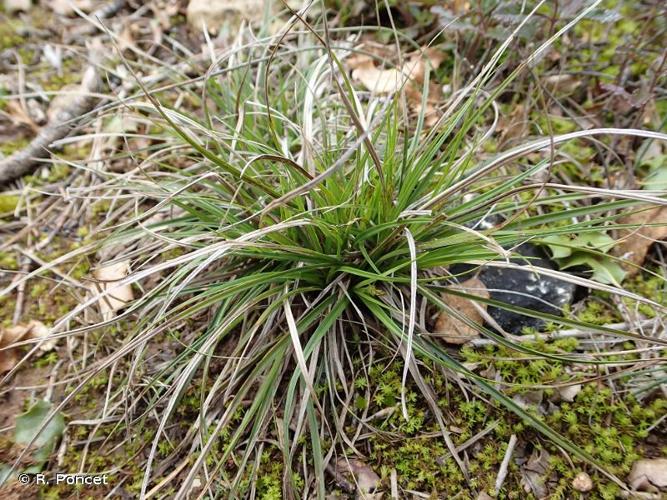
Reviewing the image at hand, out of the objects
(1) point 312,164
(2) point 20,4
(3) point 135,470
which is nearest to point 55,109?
(2) point 20,4

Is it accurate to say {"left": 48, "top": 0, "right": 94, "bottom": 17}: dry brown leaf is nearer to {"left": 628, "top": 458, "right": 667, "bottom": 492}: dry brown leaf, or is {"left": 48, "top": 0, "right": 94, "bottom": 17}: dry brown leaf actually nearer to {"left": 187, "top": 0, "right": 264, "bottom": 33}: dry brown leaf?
{"left": 187, "top": 0, "right": 264, "bottom": 33}: dry brown leaf

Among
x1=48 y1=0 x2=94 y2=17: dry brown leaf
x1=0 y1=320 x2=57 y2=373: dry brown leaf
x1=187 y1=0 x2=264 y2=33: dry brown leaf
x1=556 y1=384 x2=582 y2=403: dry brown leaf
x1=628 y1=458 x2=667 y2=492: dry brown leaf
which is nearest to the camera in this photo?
x1=628 y1=458 x2=667 y2=492: dry brown leaf

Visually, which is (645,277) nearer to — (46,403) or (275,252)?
(275,252)

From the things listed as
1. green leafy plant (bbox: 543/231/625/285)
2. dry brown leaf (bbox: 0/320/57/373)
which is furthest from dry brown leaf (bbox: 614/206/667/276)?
dry brown leaf (bbox: 0/320/57/373)

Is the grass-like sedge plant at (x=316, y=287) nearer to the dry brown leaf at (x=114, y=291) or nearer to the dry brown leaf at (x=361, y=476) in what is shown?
the dry brown leaf at (x=361, y=476)

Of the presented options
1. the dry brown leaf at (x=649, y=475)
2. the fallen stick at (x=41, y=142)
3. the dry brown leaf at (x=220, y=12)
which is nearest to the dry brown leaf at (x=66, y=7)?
the dry brown leaf at (x=220, y=12)

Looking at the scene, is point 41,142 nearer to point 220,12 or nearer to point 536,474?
point 220,12

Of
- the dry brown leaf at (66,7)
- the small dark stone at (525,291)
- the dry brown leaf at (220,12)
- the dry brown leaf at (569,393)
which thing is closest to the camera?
the dry brown leaf at (569,393)
